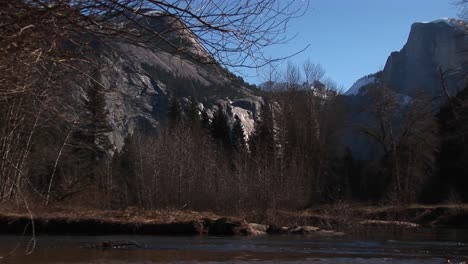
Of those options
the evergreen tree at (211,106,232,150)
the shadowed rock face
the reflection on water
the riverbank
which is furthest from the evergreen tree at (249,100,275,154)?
the shadowed rock face

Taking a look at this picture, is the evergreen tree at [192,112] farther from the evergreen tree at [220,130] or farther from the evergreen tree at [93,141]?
the evergreen tree at [93,141]

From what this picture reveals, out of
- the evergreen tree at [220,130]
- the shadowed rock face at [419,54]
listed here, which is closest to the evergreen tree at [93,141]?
the evergreen tree at [220,130]

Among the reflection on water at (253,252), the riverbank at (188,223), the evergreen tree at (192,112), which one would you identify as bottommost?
the reflection on water at (253,252)

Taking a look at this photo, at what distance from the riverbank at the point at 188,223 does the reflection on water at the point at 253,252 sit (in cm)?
501

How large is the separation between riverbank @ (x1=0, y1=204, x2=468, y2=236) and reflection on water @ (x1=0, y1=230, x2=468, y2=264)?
501 cm

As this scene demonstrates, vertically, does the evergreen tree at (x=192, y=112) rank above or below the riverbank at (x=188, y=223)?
above

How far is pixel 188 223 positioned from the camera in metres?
27.6

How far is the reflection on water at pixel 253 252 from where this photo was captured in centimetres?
1533

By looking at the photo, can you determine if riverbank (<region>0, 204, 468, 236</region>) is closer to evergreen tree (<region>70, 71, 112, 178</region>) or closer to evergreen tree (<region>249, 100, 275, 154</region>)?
evergreen tree (<region>249, 100, 275, 154</region>)

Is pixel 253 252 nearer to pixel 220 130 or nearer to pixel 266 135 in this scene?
pixel 266 135

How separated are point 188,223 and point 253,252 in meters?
10.2

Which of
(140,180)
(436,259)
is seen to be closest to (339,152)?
(140,180)

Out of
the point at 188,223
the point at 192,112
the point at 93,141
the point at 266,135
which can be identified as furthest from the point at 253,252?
the point at 192,112

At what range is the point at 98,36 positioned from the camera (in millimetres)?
4844
